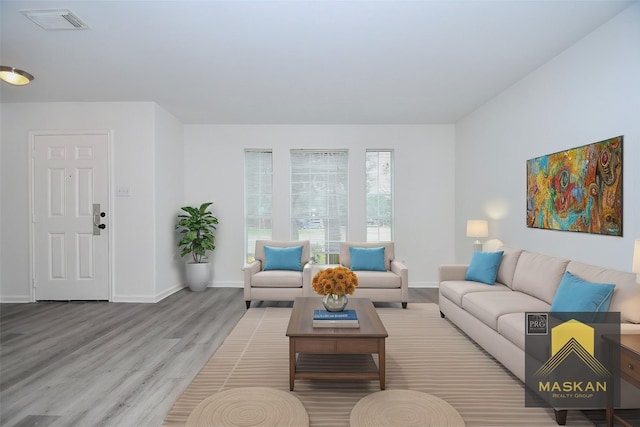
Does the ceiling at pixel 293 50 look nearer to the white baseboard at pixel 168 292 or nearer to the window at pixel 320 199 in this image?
the window at pixel 320 199

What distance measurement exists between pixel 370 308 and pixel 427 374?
0.70 m

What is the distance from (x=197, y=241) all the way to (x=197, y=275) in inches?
21.0

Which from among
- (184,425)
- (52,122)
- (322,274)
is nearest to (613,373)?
(322,274)

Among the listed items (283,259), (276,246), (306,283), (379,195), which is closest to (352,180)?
(379,195)

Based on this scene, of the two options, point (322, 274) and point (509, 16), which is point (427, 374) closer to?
point (322, 274)

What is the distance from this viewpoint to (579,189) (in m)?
2.99

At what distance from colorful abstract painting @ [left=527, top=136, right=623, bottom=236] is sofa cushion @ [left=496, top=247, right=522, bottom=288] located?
14.8 inches

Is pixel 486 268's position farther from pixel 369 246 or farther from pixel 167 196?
pixel 167 196

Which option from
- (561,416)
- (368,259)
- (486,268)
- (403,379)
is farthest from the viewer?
(368,259)

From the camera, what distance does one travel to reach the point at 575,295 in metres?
2.32

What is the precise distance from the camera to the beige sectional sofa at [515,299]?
219 centimetres

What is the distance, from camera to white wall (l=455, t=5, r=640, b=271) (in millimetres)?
2506

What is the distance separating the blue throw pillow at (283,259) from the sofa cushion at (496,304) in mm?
2215

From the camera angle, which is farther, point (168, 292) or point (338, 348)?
point (168, 292)
